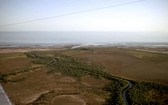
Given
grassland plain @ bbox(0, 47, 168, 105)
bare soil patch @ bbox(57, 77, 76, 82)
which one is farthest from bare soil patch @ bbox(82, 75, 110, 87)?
bare soil patch @ bbox(57, 77, 76, 82)

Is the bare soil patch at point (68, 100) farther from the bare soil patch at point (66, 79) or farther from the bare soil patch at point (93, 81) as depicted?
the bare soil patch at point (66, 79)

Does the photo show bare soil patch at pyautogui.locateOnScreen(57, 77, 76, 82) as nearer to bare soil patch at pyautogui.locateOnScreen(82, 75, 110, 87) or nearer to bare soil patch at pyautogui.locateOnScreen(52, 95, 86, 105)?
bare soil patch at pyautogui.locateOnScreen(82, 75, 110, 87)

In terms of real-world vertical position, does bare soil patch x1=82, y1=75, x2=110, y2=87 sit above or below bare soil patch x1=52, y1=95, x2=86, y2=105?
above

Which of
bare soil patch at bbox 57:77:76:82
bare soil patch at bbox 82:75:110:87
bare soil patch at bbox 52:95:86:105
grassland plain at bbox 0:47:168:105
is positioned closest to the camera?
bare soil patch at bbox 52:95:86:105

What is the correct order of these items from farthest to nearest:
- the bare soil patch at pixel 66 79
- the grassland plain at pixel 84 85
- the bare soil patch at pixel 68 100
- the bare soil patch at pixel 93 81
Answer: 1. the bare soil patch at pixel 66 79
2. the bare soil patch at pixel 93 81
3. the grassland plain at pixel 84 85
4. the bare soil patch at pixel 68 100

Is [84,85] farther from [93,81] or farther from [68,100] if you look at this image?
[68,100]

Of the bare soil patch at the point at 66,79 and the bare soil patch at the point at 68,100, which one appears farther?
the bare soil patch at the point at 66,79

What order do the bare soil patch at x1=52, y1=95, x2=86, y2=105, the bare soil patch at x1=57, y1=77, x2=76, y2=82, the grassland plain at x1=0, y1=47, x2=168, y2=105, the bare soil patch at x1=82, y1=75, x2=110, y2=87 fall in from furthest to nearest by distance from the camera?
the bare soil patch at x1=57, y1=77, x2=76, y2=82
the bare soil patch at x1=82, y1=75, x2=110, y2=87
the grassland plain at x1=0, y1=47, x2=168, y2=105
the bare soil patch at x1=52, y1=95, x2=86, y2=105

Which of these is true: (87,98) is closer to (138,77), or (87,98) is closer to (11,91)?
(11,91)

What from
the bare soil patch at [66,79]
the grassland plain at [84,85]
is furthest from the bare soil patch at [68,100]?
the bare soil patch at [66,79]

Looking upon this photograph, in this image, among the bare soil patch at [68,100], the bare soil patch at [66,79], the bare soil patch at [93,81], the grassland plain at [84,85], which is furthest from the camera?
the bare soil patch at [66,79]

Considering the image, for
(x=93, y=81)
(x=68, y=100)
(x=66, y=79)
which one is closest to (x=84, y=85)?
(x=93, y=81)

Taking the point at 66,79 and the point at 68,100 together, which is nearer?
the point at 68,100
